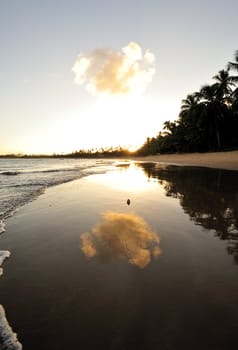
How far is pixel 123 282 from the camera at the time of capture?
2844 mm

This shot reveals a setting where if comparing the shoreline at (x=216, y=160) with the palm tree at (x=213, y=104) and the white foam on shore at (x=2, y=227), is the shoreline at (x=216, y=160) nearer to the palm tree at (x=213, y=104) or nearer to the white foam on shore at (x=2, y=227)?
the palm tree at (x=213, y=104)

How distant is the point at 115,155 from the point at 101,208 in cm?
12020

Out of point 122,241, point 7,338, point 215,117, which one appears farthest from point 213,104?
point 7,338

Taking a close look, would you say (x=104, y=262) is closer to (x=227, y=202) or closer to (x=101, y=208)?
(x=101, y=208)

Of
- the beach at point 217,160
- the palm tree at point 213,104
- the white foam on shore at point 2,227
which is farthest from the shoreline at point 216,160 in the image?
the white foam on shore at point 2,227

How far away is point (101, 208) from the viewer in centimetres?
685

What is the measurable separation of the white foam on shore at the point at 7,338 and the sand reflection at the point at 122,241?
1.61 meters

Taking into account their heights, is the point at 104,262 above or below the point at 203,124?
below

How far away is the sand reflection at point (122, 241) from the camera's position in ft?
11.8

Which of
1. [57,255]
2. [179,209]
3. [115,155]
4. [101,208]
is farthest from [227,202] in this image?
[115,155]

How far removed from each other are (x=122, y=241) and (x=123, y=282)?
1.41 meters

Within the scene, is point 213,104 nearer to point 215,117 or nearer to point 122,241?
point 215,117

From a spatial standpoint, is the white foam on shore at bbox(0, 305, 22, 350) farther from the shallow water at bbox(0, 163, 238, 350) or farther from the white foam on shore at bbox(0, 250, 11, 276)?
the white foam on shore at bbox(0, 250, 11, 276)

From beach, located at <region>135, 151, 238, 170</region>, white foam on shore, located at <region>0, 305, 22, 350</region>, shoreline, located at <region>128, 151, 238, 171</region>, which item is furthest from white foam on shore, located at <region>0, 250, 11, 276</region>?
beach, located at <region>135, 151, 238, 170</region>
